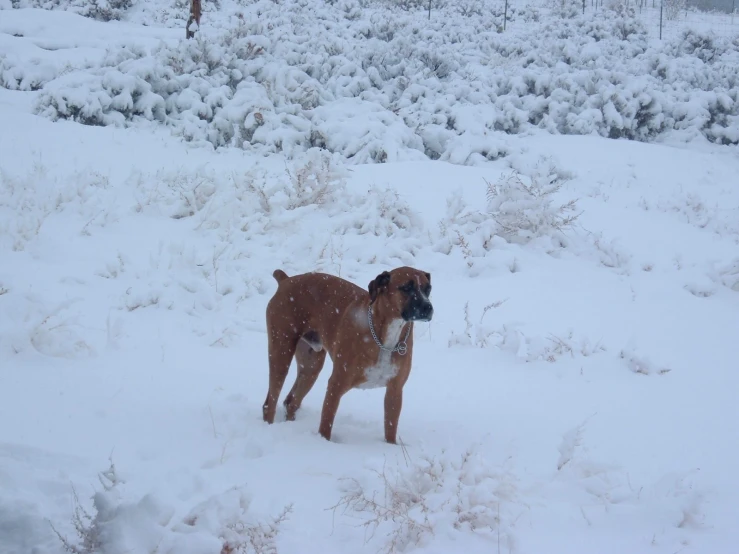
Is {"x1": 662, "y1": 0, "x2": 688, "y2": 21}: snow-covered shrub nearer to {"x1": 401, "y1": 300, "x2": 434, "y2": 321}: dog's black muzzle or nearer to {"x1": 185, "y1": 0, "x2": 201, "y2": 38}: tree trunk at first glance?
{"x1": 185, "y1": 0, "x2": 201, "y2": 38}: tree trunk

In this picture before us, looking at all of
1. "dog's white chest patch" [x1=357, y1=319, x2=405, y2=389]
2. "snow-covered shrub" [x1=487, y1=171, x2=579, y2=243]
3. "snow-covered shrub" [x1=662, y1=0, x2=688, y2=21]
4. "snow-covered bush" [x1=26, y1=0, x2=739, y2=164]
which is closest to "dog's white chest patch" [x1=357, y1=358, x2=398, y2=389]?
"dog's white chest patch" [x1=357, y1=319, x2=405, y2=389]

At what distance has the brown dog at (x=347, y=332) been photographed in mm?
3477

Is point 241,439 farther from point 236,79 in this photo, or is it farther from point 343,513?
point 236,79


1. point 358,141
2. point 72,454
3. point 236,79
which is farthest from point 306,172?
point 72,454

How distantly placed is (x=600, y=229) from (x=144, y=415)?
23.8ft

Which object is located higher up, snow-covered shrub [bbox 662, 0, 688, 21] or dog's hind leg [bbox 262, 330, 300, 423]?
snow-covered shrub [bbox 662, 0, 688, 21]


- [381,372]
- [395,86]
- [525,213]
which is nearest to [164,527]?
[381,372]

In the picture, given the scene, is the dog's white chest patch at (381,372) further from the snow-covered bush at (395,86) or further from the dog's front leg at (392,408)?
the snow-covered bush at (395,86)

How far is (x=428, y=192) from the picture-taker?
10.1 meters

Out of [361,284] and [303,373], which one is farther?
[361,284]

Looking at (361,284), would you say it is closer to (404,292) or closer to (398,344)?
(398,344)

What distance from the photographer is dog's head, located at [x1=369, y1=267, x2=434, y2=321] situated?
10.9 ft

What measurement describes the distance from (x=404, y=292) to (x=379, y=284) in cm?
15

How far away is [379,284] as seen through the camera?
11.4ft
